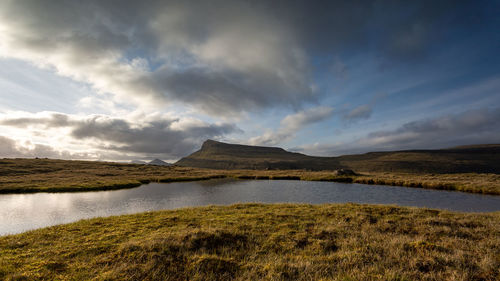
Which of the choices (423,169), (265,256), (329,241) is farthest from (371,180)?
(423,169)

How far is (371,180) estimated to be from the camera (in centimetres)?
6100

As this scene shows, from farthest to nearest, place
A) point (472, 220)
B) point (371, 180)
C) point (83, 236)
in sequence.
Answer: point (371, 180) < point (472, 220) < point (83, 236)

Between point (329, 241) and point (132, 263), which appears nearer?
point (132, 263)

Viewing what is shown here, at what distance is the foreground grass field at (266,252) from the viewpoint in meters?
8.52

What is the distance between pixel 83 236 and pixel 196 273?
10.9 metres

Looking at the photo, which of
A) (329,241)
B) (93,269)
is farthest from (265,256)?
(93,269)

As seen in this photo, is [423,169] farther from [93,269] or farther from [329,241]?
[93,269]

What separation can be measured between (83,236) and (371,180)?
6547cm

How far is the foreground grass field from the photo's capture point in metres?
8.52

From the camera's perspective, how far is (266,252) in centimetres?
1116

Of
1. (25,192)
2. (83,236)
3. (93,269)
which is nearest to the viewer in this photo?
(93,269)

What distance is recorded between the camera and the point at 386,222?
17.1 m

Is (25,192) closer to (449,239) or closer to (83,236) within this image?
(83,236)

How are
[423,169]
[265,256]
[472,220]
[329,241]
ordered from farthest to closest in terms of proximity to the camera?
1. [423,169]
2. [472,220]
3. [329,241]
4. [265,256]
